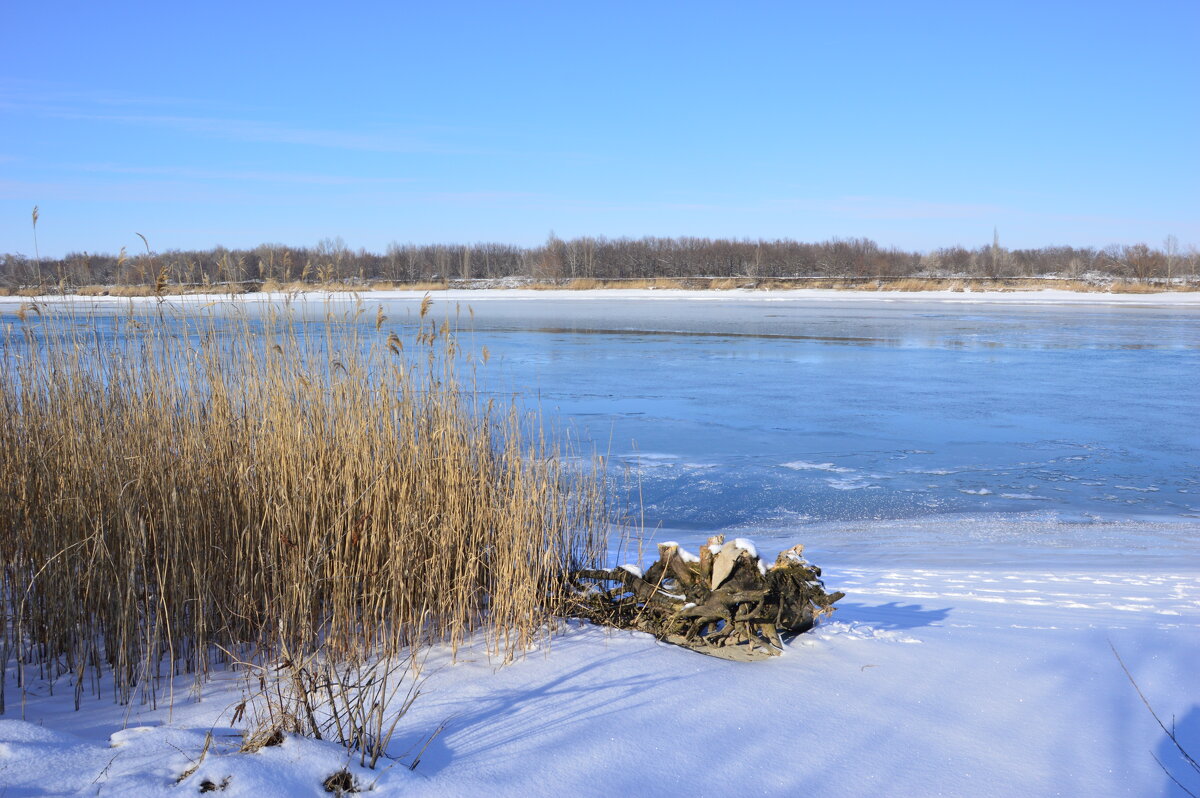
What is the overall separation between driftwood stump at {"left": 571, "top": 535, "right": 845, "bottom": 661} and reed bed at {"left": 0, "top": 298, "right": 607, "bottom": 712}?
0.28 m

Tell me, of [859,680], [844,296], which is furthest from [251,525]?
[844,296]

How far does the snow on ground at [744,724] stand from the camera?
2.01 m

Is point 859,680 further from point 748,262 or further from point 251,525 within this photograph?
point 748,262

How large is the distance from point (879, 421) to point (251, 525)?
7.37 meters

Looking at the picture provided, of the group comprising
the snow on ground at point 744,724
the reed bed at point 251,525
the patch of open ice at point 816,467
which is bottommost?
the patch of open ice at point 816,467

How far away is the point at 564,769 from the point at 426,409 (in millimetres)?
2200

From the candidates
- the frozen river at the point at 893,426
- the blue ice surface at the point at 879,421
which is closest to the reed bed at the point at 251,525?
the blue ice surface at the point at 879,421

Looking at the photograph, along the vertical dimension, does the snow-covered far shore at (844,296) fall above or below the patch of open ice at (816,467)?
above

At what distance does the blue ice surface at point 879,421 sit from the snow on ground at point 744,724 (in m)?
2.14

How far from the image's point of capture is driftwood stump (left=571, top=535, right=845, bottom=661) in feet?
10.0

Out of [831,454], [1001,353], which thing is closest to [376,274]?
[1001,353]

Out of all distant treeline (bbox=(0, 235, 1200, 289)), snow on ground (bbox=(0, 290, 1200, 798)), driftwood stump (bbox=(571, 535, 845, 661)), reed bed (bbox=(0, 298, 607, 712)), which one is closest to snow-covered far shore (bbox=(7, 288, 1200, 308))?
distant treeline (bbox=(0, 235, 1200, 289))

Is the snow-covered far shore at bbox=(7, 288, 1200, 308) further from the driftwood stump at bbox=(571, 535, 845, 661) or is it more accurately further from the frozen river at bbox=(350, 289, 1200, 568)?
the driftwood stump at bbox=(571, 535, 845, 661)

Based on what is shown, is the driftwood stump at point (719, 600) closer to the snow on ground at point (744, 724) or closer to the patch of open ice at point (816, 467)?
the snow on ground at point (744, 724)
